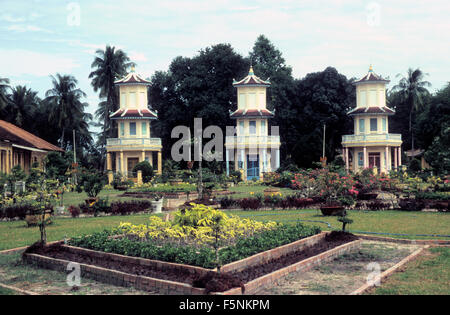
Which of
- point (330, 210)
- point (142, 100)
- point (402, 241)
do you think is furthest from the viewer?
point (142, 100)

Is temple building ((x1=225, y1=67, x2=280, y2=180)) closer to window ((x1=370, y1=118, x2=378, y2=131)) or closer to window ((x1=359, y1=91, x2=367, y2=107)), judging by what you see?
window ((x1=359, y1=91, x2=367, y2=107))

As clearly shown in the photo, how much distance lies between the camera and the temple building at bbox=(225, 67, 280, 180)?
138ft

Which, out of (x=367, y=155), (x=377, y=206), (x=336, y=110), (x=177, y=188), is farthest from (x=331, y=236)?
(x=336, y=110)

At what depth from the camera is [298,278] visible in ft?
26.8

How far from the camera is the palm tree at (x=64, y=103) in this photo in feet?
165

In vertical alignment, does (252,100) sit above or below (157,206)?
above

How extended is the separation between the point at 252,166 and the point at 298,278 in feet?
113

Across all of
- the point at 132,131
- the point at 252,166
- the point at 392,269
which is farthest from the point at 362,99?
the point at 392,269

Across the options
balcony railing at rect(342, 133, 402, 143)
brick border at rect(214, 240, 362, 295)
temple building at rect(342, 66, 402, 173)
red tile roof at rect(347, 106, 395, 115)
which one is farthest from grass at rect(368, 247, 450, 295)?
red tile roof at rect(347, 106, 395, 115)

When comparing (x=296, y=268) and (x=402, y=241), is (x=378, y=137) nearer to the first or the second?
(x=402, y=241)

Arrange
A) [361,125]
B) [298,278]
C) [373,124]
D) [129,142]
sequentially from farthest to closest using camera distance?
[361,125]
[373,124]
[129,142]
[298,278]

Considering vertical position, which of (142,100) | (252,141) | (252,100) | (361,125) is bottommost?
(252,141)

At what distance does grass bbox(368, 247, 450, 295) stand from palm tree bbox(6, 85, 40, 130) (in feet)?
156
